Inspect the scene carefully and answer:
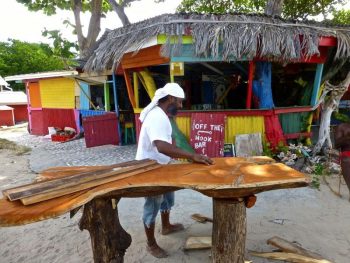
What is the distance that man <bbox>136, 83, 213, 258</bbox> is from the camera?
3047mm

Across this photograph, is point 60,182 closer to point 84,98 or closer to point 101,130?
point 101,130

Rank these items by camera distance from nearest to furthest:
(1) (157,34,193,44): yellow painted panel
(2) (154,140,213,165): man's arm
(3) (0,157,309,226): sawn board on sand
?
(3) (0,157,309,226): sawn board on sand → (2) (154,140,213,165): man's arm → (1) (157,34,193,44): yellow painted panel

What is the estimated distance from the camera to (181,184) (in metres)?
2.40

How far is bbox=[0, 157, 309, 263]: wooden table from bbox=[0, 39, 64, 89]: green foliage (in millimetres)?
28852

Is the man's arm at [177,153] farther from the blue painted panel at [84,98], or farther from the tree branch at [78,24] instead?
the tree branch at [78,24]

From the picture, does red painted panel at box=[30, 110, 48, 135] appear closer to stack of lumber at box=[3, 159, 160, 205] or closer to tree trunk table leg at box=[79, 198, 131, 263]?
tree trunk table leg at box=[79, 198, 131, 263]

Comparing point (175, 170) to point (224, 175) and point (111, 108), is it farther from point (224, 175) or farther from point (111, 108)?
point (111, 108)

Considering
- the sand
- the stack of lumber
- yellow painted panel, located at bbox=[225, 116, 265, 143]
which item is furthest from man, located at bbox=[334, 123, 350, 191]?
yellow painted panel, located at bbox=[225, 116, 265, 143]

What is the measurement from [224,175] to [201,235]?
160cm

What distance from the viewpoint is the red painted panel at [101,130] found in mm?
9750

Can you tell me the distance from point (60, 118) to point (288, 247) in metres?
12.6

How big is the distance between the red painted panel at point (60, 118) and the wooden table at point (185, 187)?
11068 millimetres

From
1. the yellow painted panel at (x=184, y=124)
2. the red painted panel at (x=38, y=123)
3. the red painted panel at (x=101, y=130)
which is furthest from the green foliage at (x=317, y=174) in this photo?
the red painted panel at (x=38, y=123)

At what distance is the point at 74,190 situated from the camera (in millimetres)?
2357
